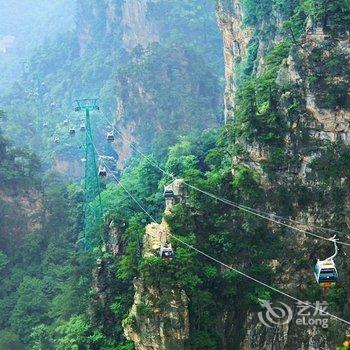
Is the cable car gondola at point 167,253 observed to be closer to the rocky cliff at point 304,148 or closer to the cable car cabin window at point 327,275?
the rocky cliff at point 304,148

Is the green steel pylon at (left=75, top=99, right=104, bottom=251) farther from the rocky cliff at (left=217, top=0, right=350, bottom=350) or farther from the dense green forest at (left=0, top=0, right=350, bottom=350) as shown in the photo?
the rocky cliff at (left=217, top=0, right=350, bottom=350)

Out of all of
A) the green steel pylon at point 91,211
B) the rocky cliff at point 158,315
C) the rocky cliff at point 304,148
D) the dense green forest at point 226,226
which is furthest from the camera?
the green steel pylon at point 91,211

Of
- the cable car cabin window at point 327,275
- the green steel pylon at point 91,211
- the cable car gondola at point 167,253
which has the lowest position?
the green steel pylon at point 91,211

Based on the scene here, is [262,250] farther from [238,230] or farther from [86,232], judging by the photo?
[86,232]

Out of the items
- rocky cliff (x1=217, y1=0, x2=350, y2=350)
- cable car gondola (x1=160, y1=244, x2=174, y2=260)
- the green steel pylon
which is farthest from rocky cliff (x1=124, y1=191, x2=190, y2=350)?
the green steel pylon

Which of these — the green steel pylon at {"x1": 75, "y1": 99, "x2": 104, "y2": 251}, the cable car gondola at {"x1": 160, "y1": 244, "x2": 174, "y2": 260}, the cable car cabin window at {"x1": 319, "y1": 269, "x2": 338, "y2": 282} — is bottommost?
the green steel pylon at {"x1": 75, "y1": 99, "x2": 104, "y2": 251}

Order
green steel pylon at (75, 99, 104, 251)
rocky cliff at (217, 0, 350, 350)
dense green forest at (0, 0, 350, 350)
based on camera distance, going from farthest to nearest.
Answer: green steel pylon at (75, 99, 104, 251), rocky cliff at (217, 0, 350, 350), dense green forest at (0, 0, 350, 350)

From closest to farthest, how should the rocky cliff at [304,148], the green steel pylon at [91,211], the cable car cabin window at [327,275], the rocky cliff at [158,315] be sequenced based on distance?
1. the cable car cabin window at [327,275]
2. the rocky cliff at [158,315]
3. the rocky cliff at [304,148]
4. the green steel pylon at [91,211]

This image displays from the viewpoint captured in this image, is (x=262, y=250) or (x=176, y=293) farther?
(x=262, y=250)

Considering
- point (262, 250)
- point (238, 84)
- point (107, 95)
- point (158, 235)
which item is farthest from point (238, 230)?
point (107, 95)

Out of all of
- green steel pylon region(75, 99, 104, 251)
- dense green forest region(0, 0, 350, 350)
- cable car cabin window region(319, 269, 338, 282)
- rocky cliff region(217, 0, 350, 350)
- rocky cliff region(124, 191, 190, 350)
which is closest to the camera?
cable car cabin window region(319, 269, 338, 282)

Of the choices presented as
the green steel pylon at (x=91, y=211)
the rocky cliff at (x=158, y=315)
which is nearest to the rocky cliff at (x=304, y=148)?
the rocky cliff at (x=158, y=315)
